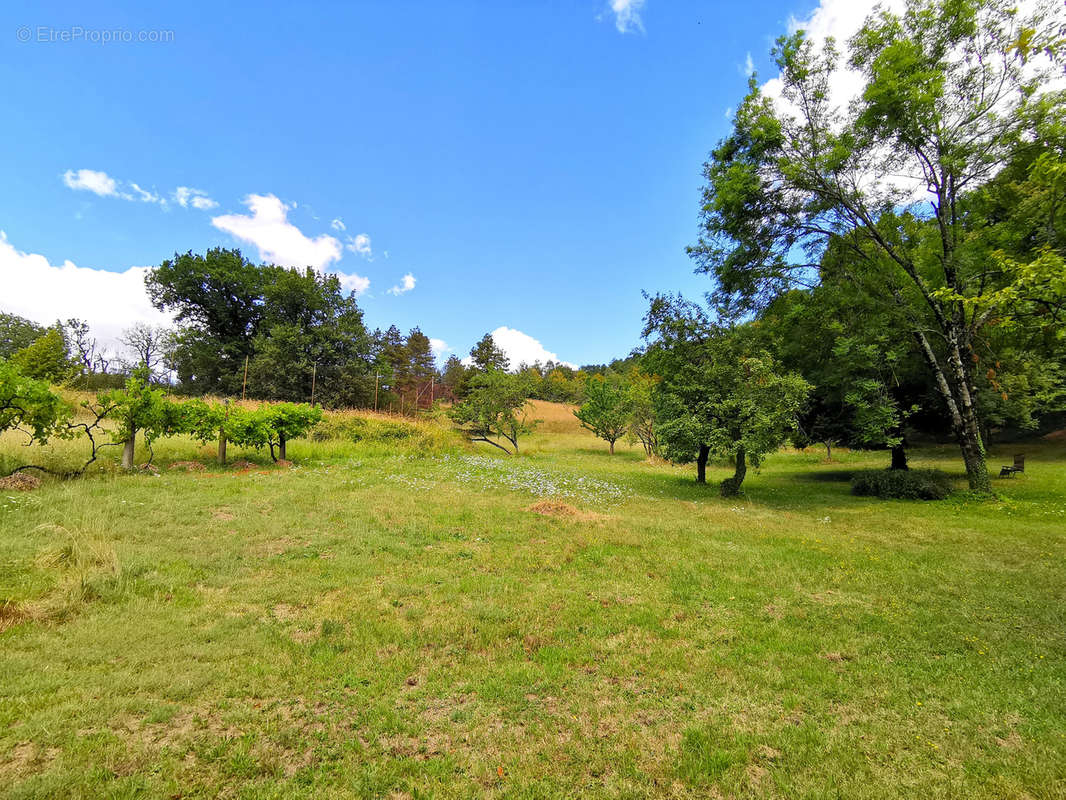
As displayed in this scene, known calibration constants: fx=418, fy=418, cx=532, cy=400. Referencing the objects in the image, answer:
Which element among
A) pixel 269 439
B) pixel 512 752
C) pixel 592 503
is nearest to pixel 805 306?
pixel 592 503

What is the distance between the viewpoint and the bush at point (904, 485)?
1452cm

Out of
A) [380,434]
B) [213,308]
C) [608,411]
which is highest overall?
[213,308]

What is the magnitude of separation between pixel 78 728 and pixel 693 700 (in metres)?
5.08

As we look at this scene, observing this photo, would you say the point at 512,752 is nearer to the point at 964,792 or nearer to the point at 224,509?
the point at 964,792

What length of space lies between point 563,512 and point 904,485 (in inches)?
516

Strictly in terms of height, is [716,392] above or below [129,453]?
above

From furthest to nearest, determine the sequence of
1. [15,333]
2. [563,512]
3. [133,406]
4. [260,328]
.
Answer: [15,333] → [260,328] → [133,406] → [563,512]

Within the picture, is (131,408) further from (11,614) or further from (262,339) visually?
(262,339)

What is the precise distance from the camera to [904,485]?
14969 mm

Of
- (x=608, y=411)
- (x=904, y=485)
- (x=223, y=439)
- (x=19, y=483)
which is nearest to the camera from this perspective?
(x=19, y=483)

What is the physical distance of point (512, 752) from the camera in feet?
11.0

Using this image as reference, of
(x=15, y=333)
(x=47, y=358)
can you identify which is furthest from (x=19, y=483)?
(x=15, y=333)

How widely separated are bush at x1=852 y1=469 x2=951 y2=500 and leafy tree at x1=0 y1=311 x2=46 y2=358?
77.3 meters

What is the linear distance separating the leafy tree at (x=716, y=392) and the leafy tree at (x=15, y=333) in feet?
229
